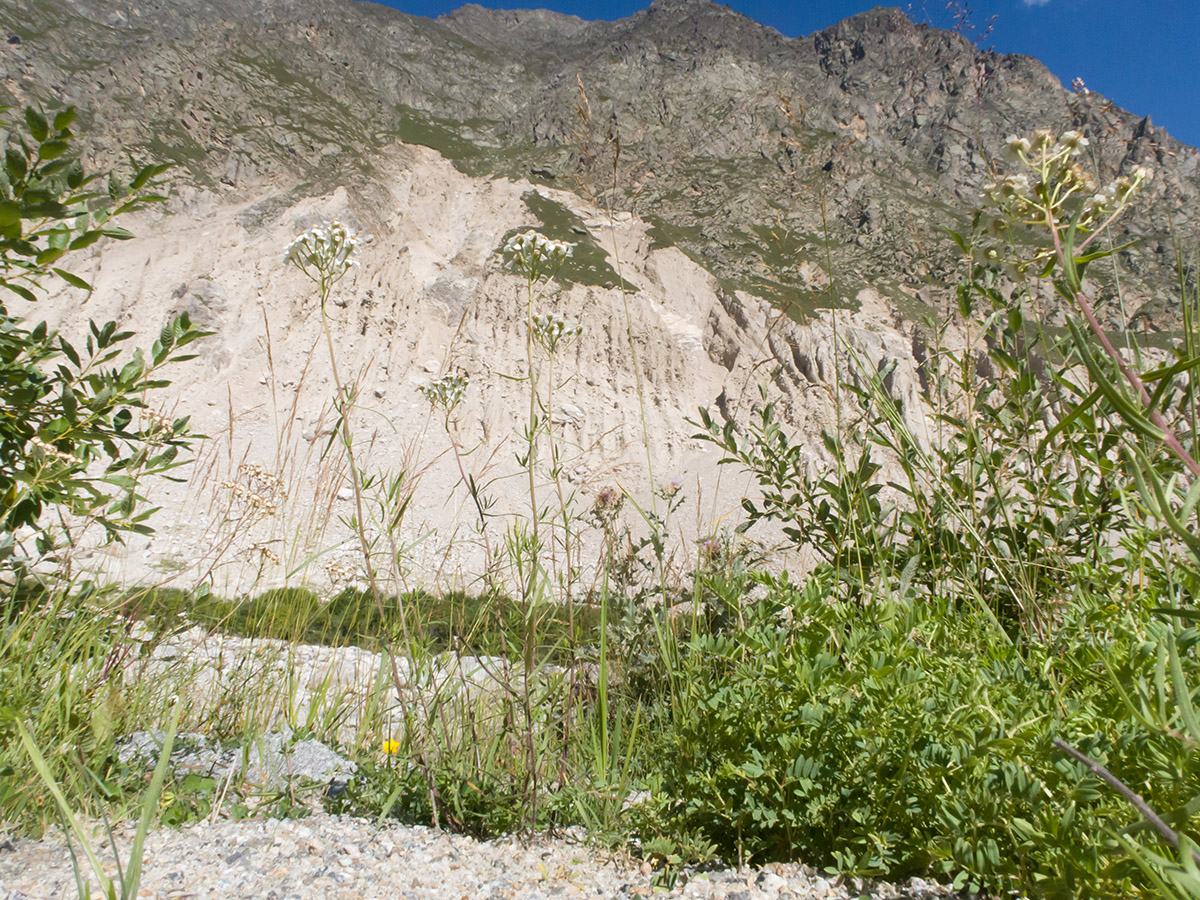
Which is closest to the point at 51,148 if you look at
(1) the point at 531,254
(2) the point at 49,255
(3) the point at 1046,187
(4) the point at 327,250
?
(2) the point at 49,255

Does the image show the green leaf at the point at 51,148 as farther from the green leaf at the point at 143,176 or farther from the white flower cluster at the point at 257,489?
the white flower cluster at the point at 257,489

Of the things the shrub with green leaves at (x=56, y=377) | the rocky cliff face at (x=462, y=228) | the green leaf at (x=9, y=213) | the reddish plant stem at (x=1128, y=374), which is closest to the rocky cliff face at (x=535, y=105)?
the rocky cliff face at (x=462, y=228)

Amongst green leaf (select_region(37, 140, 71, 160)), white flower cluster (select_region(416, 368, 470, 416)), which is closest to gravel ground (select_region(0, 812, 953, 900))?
white flower cluster (select_region(416, 368, 470, 416))

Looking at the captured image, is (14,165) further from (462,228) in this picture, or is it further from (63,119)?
(462,228)

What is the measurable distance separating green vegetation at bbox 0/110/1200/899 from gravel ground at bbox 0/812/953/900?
2.4 inches

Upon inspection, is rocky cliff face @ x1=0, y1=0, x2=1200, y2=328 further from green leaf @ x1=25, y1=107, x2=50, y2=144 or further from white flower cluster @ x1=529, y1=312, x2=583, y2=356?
green leaf @ x1=25, y1=107, x2=50, y2=144

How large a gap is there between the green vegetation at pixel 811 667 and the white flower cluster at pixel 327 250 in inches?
Answer: 0.5

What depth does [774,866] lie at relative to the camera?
4.26 ft

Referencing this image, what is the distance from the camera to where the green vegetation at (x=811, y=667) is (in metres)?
0.97

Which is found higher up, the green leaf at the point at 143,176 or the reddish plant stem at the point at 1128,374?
the green leaf at the point at 143,176

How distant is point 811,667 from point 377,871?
1.00 meters

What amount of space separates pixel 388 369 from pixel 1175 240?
2558 centimetres

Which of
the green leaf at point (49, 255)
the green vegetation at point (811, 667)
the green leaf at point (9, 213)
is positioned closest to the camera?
the green vegetation at point (811, 667)

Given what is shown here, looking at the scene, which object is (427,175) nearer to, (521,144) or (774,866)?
(521,144)
